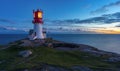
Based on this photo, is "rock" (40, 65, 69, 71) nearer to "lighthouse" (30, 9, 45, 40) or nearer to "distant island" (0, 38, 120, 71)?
"distant island" (0, 38, 120, 71)

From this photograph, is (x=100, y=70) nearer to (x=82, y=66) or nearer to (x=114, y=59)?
(x=82, y=66)

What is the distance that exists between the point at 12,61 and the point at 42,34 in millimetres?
23789

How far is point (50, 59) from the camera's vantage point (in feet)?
140

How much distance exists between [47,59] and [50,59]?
0.53 m

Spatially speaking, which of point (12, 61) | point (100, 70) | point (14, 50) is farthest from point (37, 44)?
point (100, 70)

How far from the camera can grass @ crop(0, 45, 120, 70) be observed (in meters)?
38.6

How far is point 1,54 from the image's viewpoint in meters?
46.7

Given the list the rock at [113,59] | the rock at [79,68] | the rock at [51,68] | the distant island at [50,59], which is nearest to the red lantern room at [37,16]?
the distant island at [50,59]

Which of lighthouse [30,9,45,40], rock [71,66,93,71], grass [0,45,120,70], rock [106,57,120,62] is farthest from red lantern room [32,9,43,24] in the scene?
rock [71,66,93,71]

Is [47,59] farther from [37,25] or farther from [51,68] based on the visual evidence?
[37,25]

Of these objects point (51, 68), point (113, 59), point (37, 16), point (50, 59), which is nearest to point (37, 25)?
point (37, 16)

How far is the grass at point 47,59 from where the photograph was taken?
38.6 m

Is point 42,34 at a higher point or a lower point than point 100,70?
higher

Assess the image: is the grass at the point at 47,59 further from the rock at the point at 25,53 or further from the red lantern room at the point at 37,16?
the red lantern room at the point at 37,16
